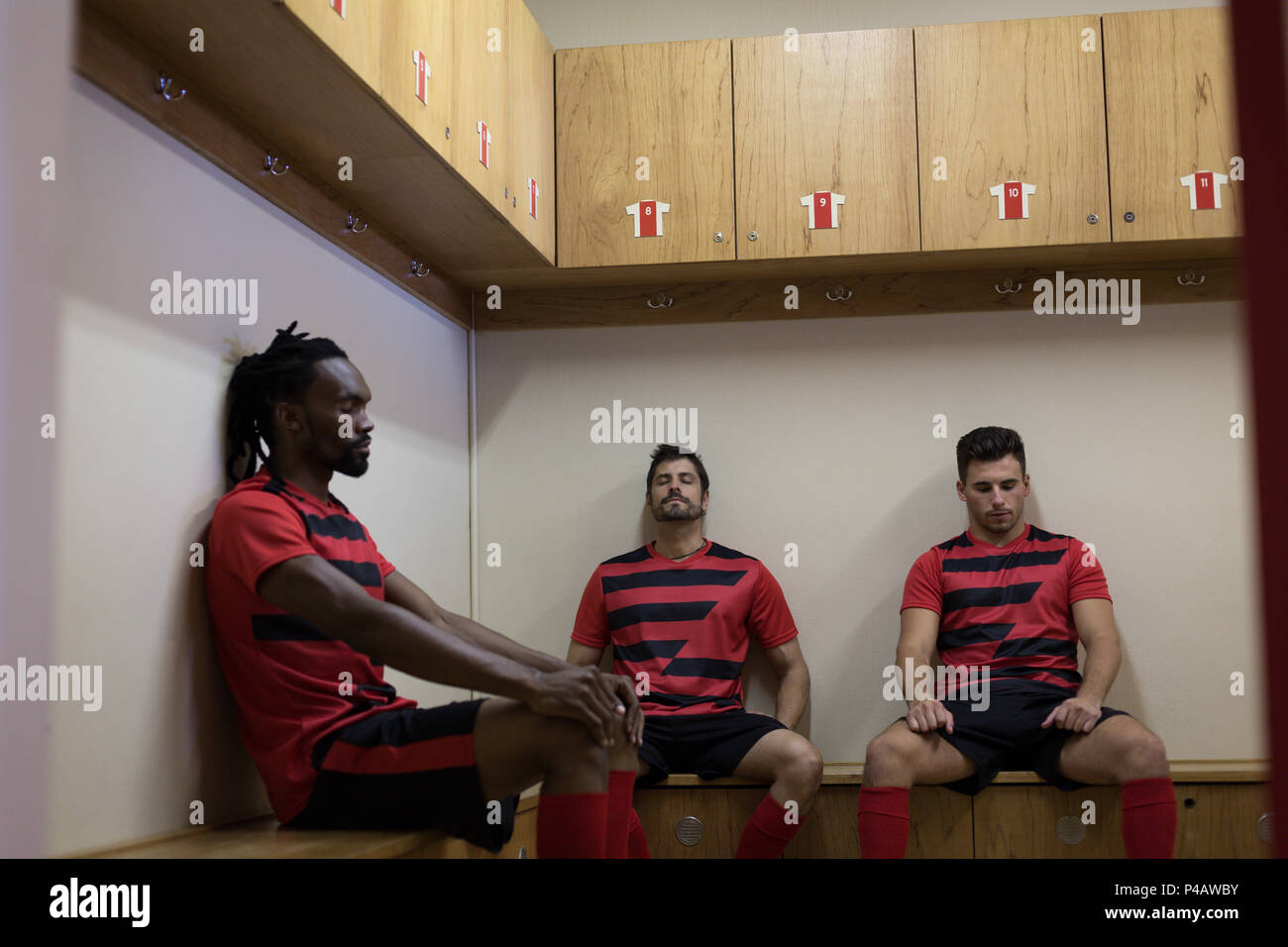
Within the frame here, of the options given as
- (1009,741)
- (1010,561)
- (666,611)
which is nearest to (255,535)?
(666,611)

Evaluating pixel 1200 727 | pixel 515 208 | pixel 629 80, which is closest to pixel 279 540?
pixel 515 208

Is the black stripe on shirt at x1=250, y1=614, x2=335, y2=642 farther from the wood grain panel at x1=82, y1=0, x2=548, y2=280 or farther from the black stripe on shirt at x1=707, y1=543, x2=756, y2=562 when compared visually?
the black stripe on shirt at x1=707, y1=543, x2=756, y2=562

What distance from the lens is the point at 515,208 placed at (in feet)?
9.77

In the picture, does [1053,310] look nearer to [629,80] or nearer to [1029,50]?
[1029,50]

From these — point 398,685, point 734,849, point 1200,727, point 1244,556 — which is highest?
point 1244,556

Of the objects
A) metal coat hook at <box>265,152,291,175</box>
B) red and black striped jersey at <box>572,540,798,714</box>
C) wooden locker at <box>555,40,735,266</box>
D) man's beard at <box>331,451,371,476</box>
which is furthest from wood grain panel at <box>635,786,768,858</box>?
metal coat hook at <box>265,152,291,175</box>

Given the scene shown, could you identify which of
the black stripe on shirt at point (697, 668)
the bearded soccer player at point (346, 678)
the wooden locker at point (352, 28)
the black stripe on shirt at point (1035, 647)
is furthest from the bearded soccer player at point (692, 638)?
the wooden locker at point (352, 28)

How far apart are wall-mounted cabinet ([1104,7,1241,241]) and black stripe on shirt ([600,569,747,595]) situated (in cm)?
146

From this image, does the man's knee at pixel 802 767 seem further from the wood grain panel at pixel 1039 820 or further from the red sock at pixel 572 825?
the red sock at pixel 572 825

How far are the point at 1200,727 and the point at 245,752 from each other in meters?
2.71

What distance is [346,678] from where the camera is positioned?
2.04 meters

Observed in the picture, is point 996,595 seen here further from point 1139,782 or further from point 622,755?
point 622,755

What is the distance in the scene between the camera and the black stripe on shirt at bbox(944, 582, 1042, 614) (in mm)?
3105
